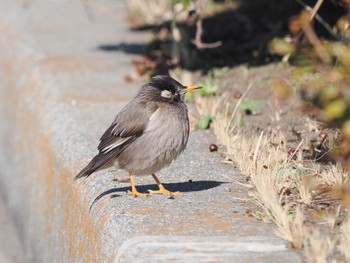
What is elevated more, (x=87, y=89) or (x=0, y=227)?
(x=87, y=89)

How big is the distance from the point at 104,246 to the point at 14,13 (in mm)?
8137

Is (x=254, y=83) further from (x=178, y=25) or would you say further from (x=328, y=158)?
(x=328, y=158)

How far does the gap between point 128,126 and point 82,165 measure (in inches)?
37.8

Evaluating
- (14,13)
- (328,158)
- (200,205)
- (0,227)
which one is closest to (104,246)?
(200,205)

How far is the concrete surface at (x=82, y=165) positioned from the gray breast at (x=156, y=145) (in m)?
0.24

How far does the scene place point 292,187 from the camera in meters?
6.09

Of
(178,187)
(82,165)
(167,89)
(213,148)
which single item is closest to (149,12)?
(213,148)

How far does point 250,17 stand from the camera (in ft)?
37.9

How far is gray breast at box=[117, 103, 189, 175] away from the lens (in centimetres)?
622

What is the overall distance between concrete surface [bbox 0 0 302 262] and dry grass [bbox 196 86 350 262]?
0.13 m

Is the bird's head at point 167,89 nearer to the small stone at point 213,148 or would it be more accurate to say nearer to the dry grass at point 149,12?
the small stone at point 213,148

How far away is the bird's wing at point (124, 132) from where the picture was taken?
632 centimetres

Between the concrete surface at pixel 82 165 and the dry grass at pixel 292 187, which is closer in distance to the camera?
the dry grass at pixel 292 187

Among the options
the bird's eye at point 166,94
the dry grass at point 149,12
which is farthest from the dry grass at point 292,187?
the dry grass at point 149,12
